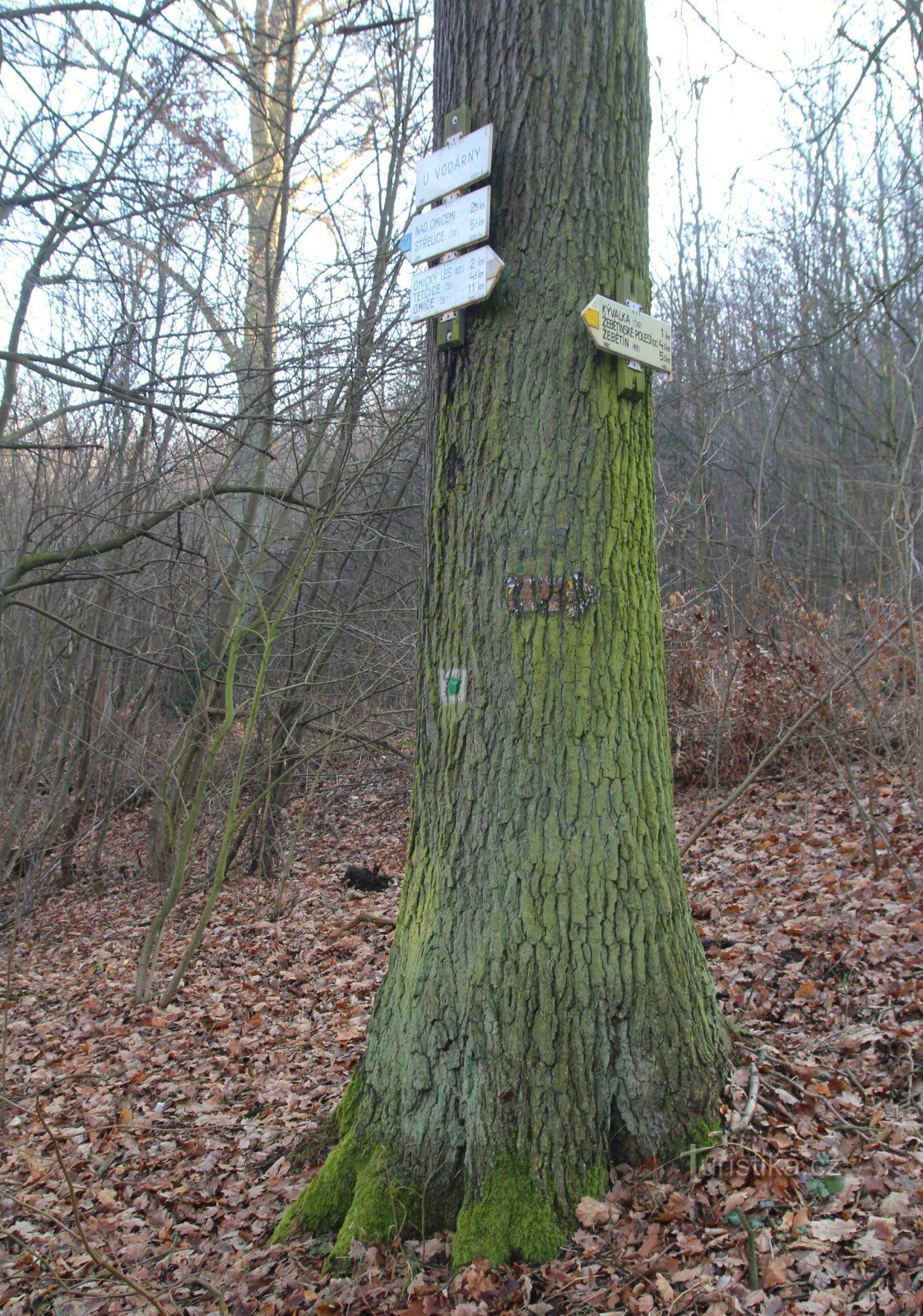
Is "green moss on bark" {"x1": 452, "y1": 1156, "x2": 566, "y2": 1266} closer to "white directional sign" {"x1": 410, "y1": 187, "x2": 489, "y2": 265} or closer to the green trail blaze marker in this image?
the green trail blaze marker

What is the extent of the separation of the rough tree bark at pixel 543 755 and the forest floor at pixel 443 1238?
0.60 ft

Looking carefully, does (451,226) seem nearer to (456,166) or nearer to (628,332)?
(456,166)

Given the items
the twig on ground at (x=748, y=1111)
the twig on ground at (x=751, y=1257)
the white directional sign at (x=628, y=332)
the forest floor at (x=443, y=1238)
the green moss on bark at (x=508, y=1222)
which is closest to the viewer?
the twig on ground at (x=751, y=1257)

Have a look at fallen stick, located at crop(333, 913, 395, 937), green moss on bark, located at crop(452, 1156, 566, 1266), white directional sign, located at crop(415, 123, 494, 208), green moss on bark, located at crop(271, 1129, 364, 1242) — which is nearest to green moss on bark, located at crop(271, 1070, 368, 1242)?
green moss on bark, located at crop(271, 1129, 364, 1242)

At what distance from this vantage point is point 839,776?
7109 mm

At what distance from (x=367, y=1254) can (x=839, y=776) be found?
566 centimetres

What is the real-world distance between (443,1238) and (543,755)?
1.39 meters

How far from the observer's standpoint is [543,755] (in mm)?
2527

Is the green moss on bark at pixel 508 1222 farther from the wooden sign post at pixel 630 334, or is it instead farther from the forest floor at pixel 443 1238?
the wooden sign post at pixel 630 334

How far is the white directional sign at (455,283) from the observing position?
102 inches

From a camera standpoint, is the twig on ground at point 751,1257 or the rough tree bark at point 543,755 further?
the rough tree bark at point 543,755

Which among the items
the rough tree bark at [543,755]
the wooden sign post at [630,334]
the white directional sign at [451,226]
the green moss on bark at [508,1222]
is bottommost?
the green moss on bark at [508,1222]

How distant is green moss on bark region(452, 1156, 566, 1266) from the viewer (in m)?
2.39

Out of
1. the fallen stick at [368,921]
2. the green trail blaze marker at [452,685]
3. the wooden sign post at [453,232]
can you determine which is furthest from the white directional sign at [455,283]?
the fallen stick at [368,921]
